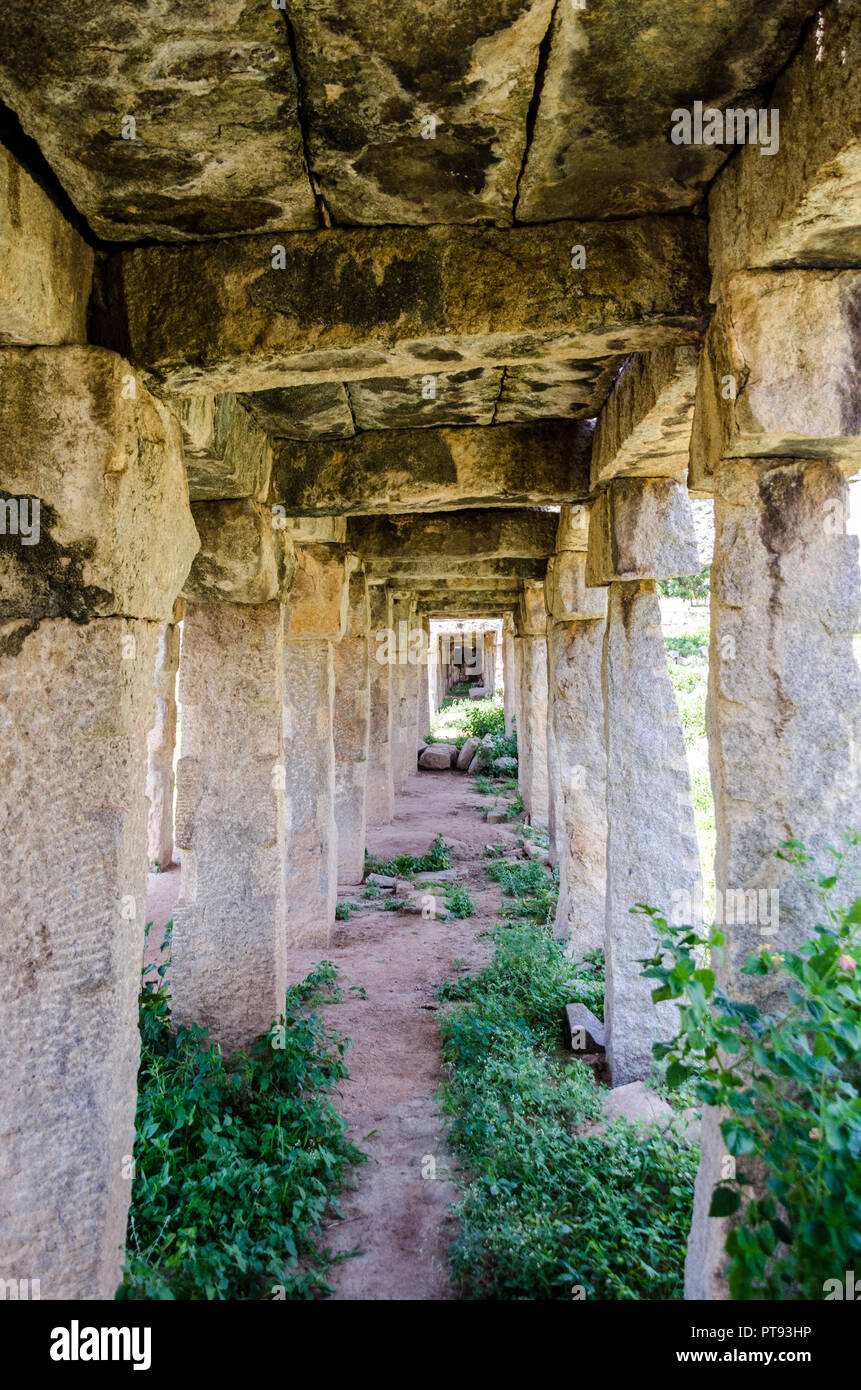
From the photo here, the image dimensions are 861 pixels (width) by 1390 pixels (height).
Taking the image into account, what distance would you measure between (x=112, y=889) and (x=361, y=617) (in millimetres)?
6358

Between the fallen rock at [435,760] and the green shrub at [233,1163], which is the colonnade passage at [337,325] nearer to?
the green shrub at [233,1163]

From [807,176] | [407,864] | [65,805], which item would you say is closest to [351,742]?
[407,864]

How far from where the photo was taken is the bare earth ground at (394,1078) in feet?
10.2

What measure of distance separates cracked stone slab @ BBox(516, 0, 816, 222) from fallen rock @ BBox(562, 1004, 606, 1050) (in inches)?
167

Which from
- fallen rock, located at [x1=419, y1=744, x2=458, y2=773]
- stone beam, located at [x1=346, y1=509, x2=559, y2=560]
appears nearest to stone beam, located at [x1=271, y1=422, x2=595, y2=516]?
stone beam, located at [x1=346, y1=509, x2=559, y2=560]

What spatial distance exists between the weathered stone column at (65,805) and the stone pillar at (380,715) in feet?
26.1

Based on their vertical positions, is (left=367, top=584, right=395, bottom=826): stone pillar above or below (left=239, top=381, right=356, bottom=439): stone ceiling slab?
below

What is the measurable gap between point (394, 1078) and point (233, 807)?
1866mm

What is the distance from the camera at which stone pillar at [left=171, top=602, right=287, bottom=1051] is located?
14.4 ft

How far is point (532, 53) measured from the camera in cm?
176

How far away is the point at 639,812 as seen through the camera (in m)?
4.45

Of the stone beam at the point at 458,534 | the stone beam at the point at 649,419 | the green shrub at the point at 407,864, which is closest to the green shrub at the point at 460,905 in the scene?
the green shrub at the point at 407,864

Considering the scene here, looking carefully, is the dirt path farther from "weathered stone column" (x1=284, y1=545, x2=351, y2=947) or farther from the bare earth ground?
"weathered stone column" (x1=284, y1=545, x2=351, y2=947)
